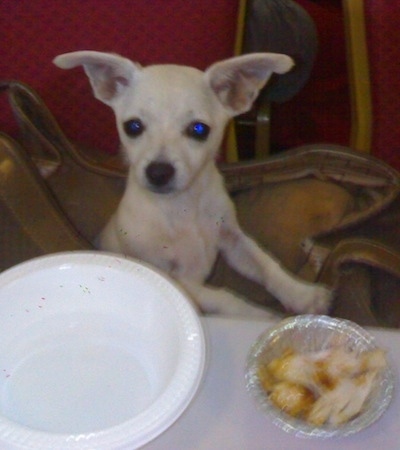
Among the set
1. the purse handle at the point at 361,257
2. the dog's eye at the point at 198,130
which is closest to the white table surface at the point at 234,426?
the purse handle at the point at 361,257

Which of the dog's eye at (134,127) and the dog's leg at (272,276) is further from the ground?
the dog's eye at (134,127)

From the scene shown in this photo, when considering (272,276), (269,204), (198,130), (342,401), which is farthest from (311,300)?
(342,401)

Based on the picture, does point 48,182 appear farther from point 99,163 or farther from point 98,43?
point 98,43

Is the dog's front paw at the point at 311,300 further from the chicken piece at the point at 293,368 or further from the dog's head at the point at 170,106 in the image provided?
the chicken piece at the point at 293,368

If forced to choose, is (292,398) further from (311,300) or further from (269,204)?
(269,204)

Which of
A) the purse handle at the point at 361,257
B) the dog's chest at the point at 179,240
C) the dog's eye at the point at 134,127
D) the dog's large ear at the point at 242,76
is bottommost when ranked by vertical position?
the dog's chest at the point at 179,240

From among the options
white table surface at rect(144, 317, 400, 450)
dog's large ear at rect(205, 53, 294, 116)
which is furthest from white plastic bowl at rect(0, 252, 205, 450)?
dog's large ear at rect(205, 53, 294, 116)

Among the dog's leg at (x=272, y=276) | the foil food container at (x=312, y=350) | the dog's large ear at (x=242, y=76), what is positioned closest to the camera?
the foil food container at (x=312, y=350)

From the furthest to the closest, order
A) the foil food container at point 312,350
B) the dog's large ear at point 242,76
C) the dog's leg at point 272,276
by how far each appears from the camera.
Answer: the dog's leg at point 272,276 → the dog's large ear at point 242,76 → the foil food container at point 312,350
